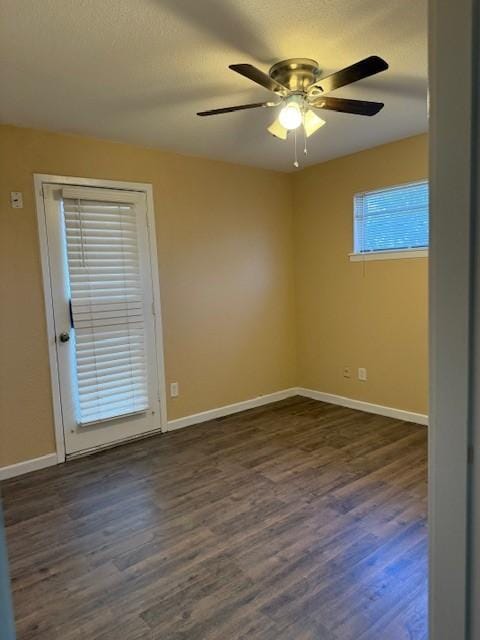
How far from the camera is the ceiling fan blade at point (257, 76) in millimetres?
1821

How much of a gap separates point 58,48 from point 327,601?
2.80 m

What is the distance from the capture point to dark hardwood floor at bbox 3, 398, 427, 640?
1.72 meters

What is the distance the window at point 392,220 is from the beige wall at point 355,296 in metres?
0.09

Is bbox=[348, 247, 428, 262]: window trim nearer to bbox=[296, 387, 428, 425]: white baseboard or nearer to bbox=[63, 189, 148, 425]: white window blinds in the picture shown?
bbox=[296, 387, 428, 425]: white baseboard

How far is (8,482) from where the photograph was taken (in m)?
2.99

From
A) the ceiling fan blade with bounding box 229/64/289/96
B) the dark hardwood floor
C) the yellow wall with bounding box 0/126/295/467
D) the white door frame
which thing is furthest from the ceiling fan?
the dark hardwood floor

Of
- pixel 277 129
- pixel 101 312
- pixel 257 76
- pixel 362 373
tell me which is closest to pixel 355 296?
pixel 362 373

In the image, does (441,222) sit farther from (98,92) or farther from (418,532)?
(98,92)

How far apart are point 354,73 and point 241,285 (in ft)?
8.59

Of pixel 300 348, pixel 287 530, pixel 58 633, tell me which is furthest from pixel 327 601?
pixel 300 348

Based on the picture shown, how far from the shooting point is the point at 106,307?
136 inches

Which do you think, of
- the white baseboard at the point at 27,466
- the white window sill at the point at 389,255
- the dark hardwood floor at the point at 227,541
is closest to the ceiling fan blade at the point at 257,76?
the white window sill at the point at 389,255

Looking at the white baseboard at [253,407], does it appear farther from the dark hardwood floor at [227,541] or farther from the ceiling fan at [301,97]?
the ceiling fan at [301,97]

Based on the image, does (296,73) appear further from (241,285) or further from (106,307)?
(241,285)
